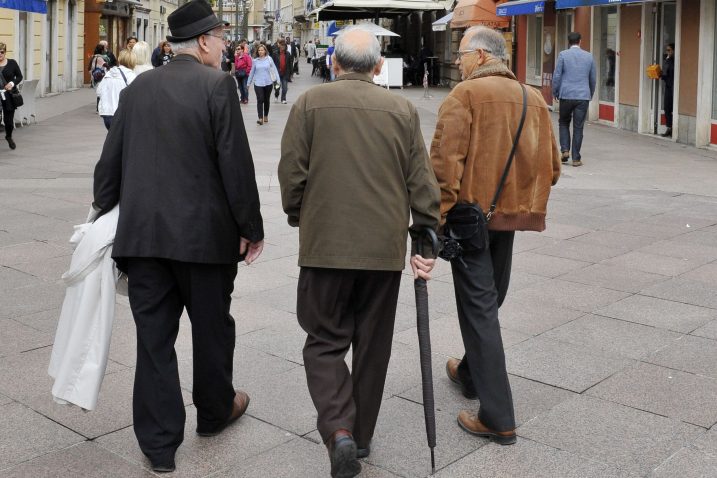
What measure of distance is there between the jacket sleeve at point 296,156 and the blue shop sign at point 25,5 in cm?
1682

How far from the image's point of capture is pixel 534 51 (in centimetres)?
2673

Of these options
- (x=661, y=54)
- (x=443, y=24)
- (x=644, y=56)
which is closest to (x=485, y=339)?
(x=661, y=54)

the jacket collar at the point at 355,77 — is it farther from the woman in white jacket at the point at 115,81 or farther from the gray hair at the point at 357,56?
the woman in white jacket at the point at 115,81

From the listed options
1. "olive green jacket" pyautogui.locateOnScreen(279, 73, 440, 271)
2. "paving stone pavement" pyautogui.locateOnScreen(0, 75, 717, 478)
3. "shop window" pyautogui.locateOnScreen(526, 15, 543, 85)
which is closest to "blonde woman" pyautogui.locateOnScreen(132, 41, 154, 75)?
"paving stone pavement" pyautogui.locateOnScreen(0, 75, 717, 478)

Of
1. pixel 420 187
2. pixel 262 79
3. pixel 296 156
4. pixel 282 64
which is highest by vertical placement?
pixel 282 64

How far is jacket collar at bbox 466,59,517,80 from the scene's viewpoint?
4477 mm

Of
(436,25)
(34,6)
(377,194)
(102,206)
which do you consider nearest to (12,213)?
(102,206)

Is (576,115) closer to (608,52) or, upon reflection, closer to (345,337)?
(608,52)

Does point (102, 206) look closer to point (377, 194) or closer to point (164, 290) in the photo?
point (164, 290)

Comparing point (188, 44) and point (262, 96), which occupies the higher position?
point (262, 96)

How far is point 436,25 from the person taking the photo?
33.6 metres

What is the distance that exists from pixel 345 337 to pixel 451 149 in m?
0.91

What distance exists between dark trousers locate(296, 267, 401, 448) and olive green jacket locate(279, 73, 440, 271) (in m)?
0.11

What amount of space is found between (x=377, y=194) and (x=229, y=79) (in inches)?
29.5
